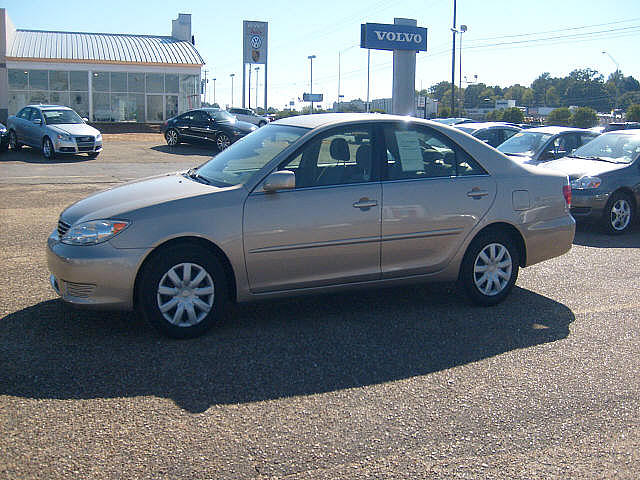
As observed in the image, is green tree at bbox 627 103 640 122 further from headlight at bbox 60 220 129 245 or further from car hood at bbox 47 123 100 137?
headlight at bbox 60 220 129 245

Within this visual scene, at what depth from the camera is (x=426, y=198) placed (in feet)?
19.7

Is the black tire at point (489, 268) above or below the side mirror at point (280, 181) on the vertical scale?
below

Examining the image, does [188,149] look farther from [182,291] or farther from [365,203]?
[182,291]

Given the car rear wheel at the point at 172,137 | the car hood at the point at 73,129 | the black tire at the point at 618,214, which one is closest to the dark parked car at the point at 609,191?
the black tire at the point at 618,214

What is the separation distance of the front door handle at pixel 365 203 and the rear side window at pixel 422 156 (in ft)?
1.08

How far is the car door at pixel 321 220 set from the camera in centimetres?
545

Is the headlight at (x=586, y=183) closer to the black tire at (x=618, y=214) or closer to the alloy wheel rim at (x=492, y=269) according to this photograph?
the black tire at (x=618, y=214)

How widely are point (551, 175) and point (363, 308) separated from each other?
7.50 feet

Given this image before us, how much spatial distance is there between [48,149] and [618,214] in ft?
62.4

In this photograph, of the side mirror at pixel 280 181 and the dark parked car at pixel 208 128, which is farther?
the dark parked car at pixel 208 128

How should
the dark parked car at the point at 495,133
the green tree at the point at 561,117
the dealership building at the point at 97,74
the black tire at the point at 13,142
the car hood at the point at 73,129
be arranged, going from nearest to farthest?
1. the dark parked car at the point at 495,133
2. the car hood at the point at 73,129
3. the black tire at the point at 13,142
4. the dealership building at the point at 97,74
5. the green tree at the point at 561,117

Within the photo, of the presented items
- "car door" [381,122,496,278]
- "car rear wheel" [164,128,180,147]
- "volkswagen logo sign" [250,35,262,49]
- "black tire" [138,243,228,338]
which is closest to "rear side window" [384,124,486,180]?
"car door" [381,122,496,278]

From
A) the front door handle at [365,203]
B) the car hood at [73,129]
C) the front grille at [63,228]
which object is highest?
the car hood at [73,129]

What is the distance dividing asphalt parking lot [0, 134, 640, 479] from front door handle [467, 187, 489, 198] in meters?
1.07
